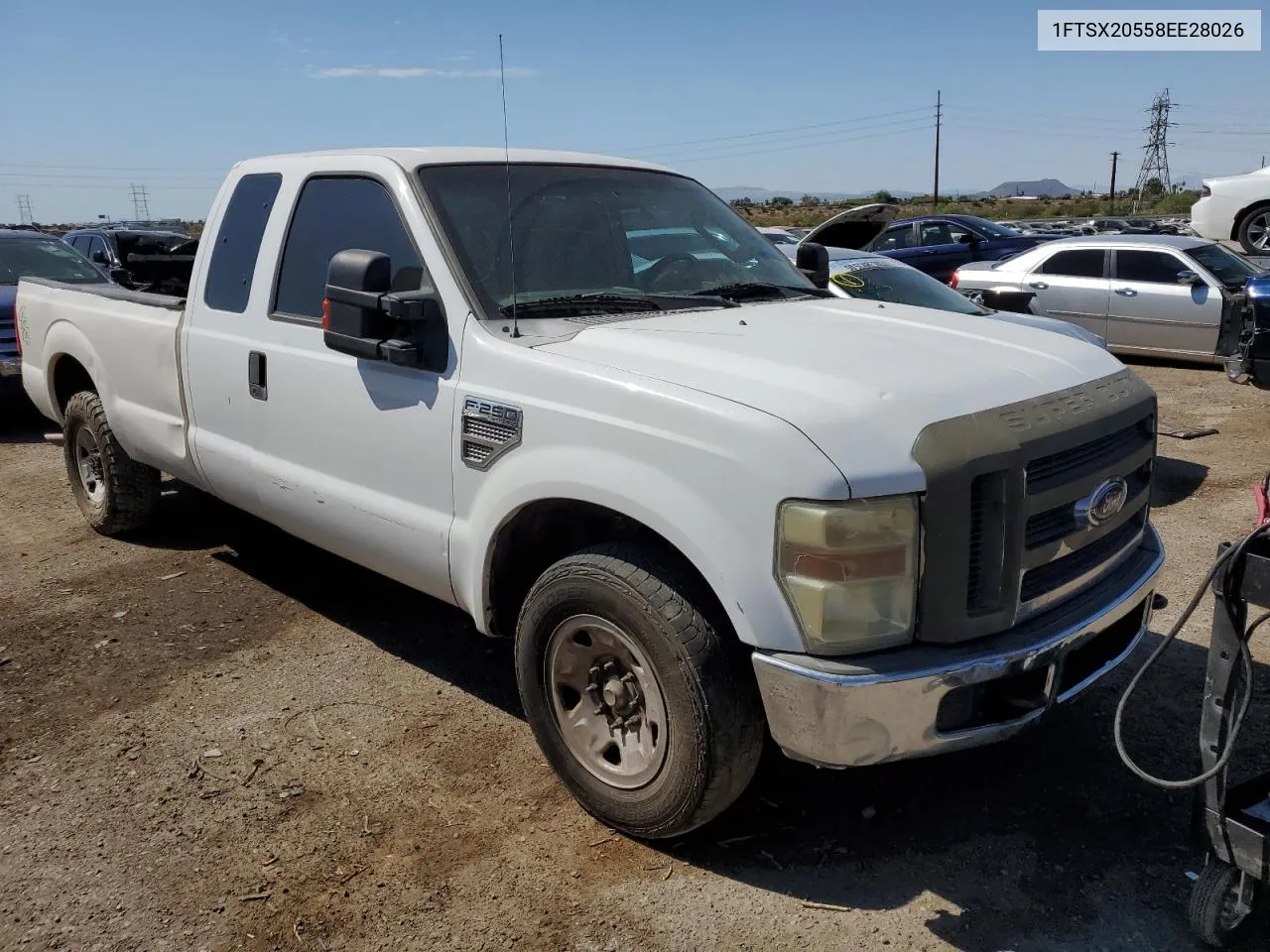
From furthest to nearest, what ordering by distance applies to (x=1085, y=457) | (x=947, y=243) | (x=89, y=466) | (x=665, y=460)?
(x=947, y=243)
(x=89, y=466)
(x=1085, y=457)
(x=665, y=460)

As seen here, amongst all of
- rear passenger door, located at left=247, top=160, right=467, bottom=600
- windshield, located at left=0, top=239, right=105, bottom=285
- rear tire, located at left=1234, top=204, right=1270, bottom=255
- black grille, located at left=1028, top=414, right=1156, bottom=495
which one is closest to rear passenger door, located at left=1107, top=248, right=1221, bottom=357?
rear tire, located at left=1234, top=204, right=1270, bottom=255

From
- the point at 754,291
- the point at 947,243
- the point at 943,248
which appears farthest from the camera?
the point at 947,243

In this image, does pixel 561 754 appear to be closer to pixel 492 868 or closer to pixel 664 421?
pixel 492 868

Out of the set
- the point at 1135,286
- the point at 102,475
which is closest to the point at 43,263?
the point at 102,475

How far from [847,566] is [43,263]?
10858 mm

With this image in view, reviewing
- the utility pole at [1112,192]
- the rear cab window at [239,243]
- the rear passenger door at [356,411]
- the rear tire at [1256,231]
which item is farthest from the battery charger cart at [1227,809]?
the utility pole at [1112,192]

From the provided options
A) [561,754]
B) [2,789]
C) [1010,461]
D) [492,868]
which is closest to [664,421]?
[1010,461]

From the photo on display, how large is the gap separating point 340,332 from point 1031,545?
2263 millimetres

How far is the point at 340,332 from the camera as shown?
348 cm

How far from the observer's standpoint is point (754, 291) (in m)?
4.01

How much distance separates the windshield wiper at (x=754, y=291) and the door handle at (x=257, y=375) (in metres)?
1.75

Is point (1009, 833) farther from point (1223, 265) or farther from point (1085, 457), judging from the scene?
point (1223, 265)

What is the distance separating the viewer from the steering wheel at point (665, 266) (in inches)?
152

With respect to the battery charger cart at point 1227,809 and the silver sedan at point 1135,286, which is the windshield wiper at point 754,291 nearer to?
the battery charger cart at point 1227,809
